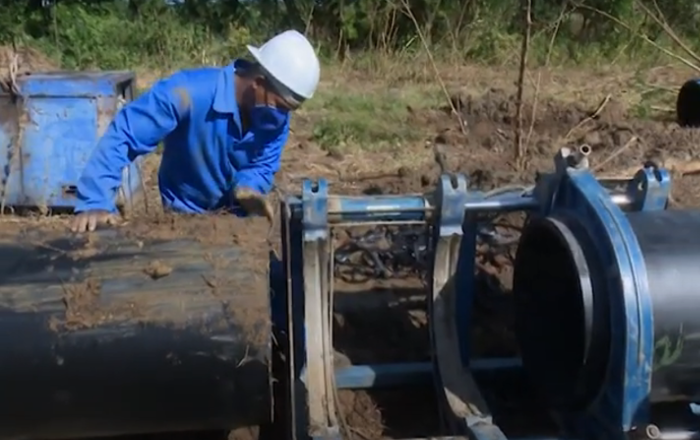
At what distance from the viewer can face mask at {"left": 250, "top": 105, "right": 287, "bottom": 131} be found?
4.44 metres

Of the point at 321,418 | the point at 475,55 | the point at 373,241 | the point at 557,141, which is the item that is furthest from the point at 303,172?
the point at 475,55

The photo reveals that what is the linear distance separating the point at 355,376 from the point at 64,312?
1.16m

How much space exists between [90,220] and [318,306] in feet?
2.66

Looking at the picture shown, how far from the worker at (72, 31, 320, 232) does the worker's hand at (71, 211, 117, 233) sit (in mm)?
15

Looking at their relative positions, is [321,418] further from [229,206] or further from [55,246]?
[229,206]

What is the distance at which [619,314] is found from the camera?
10.5 feet

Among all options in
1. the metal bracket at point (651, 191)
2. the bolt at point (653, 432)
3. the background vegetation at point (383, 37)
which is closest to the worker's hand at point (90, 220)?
the metal bracket at point (651, 191)

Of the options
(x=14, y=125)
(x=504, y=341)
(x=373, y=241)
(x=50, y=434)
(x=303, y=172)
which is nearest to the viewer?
(x=50, y=434)

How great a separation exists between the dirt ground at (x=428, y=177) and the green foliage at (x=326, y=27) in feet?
10.5

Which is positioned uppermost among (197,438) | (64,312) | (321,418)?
(64,312)

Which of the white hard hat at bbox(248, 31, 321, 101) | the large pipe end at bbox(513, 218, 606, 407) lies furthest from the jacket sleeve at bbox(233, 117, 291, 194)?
the large pipe end at bbox(513, 218, 606, 407)

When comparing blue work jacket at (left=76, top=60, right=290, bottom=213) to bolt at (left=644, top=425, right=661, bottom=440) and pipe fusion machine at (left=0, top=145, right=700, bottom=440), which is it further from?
bolt at (left=644, top=425, right=661, bottom=440)

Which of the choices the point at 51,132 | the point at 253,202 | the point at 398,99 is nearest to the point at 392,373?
the point at 253,202

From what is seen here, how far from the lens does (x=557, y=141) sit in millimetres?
8141
